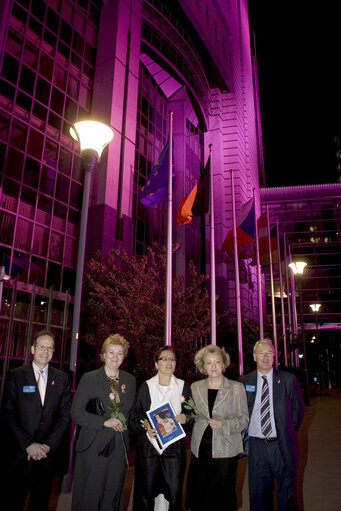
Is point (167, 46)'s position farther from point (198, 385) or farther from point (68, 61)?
point (198, 385)

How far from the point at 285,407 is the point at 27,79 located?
18.3 metres

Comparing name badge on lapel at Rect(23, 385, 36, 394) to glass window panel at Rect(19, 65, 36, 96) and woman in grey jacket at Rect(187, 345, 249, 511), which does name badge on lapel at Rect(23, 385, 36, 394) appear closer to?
woman in grey jacket at Rect(187, 345, 249, 511)

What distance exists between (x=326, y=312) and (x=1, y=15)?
36885 millimetres

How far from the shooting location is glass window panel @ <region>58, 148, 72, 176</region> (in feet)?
64.5

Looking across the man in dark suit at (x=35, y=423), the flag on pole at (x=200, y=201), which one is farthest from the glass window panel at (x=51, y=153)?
the man in dark suit at (x=35, y=423)

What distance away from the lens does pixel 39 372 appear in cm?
475

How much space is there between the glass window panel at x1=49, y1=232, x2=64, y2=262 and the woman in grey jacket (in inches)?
586

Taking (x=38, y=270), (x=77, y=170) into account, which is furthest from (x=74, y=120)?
(x=38, y=270)

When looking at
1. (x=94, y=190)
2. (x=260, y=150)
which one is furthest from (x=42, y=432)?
(x=260, y=150)

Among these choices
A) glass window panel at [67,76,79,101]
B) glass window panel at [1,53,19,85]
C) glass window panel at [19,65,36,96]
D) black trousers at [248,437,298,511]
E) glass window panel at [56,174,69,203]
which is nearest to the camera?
black trousers at [248,437,298,511]

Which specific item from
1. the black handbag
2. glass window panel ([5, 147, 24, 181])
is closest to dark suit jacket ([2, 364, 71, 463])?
the black handbag

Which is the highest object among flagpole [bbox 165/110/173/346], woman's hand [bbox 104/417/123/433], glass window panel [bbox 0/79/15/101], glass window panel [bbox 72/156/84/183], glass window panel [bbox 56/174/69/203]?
glass window panel [bbox 0/79/15/101]

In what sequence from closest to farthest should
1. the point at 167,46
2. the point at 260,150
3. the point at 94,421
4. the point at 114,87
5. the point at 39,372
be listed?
the point at 94,421
the point at 39,372
the point at 114,87
the point at 167,46
the point at 260,150

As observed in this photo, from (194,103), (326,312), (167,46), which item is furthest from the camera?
(326,312)
